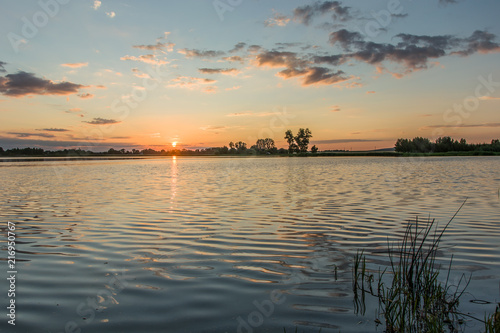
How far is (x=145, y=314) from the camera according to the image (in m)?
5.96

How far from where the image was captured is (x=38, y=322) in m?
5.67

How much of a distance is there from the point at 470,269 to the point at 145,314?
7414mm

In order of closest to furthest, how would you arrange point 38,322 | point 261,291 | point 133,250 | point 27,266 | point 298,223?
point 38,322
point 261,291
point 27,266
point 133,250
point 298,223

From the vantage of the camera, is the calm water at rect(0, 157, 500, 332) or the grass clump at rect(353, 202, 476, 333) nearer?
the grass clump at rect(353, 202, 476, 333)

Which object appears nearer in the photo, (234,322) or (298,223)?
(234,322)

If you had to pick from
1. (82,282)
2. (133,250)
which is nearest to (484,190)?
(133,250)

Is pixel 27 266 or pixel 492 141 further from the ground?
pixel 492 141

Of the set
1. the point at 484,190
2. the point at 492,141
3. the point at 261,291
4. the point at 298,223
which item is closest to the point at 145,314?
the point at 261,291

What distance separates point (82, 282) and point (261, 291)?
13.1 feet

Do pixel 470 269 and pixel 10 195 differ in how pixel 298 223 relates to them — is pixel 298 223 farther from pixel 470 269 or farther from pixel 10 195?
pixel 10 195

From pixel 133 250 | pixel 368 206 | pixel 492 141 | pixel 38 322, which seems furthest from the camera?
pixel 492 141

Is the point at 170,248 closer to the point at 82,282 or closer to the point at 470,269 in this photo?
the point at 82,282

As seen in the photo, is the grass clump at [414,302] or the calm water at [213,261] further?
the calm water at [213,261]

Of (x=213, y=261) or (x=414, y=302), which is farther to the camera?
(x=213, y=261)
